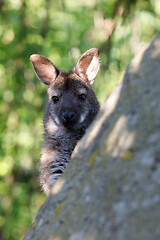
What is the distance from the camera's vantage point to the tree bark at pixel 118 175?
2568mm

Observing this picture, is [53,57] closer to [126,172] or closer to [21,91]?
[21,91]

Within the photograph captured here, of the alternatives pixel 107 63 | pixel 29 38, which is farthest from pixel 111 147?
pixel 29 38

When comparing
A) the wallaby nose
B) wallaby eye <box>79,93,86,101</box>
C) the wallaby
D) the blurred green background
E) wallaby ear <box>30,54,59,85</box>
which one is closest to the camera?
the wallaby

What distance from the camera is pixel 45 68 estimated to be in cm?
648

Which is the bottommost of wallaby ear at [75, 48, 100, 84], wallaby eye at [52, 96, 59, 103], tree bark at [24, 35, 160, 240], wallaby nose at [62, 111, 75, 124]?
tree bark at [24, 35, 160, 240]

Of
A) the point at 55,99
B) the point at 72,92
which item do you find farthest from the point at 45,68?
the point at 72,92

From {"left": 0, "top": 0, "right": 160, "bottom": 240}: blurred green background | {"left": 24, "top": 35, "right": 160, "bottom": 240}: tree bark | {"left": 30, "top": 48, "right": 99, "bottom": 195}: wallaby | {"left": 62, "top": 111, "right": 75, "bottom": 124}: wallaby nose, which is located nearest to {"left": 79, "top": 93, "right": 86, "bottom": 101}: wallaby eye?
{"left": 30, "top": 48, "right": 99, "bottom": 195}: wallaby

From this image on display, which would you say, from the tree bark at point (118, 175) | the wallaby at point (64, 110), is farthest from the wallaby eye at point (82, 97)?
the tree bark at point (118, 175)

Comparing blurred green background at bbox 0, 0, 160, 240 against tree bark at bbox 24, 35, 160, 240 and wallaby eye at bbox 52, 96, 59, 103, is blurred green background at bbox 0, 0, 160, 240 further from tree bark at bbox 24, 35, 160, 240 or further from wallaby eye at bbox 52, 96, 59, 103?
tree bark at bbox 24, 35, 160, 240

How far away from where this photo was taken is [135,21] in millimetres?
7145

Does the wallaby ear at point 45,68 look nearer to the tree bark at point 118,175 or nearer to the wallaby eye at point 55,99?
the wallaby eye at point 55,99

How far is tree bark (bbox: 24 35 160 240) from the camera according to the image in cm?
257

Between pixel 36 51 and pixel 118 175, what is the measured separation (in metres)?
5.05

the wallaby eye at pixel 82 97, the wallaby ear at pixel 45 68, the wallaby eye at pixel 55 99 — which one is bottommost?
the wallaby eye at pixel 82 97
